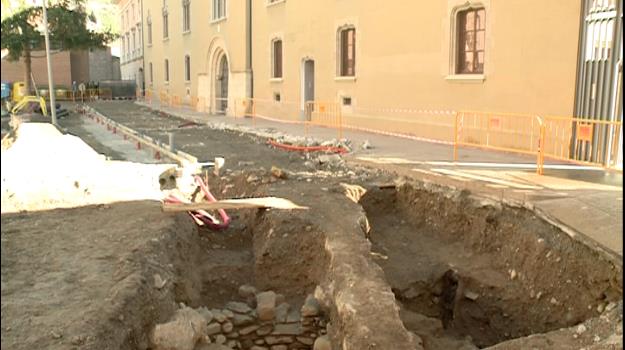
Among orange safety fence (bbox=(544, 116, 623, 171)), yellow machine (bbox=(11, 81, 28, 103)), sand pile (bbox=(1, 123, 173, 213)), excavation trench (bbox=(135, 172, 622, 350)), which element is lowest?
excavation trench (bbox=(135, 172, 622, 350))

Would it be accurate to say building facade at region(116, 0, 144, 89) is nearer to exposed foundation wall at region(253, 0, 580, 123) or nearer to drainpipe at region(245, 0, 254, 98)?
drainpipe at region(245, 0, 254, 98)

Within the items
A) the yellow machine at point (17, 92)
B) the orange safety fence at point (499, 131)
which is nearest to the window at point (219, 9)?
the orange safety fence at point (499, 131)

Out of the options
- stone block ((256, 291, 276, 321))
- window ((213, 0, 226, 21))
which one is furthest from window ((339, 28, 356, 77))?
stone block ((256, 291, 276, 321))

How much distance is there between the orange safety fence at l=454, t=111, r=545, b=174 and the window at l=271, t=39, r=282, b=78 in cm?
1123

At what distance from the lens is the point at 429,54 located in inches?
539

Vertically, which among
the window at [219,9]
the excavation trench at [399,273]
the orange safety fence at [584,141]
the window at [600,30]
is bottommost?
the excavation trench at [399,273]

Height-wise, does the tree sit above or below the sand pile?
above

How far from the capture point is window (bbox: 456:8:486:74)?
41.0ft

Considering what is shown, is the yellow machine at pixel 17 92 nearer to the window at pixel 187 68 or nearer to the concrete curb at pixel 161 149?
the concrete curb at pixel 161 149

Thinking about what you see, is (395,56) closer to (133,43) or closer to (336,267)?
(336,267)

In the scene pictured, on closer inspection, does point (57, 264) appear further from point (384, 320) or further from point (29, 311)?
point (384, 320)

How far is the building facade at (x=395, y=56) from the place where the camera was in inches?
424

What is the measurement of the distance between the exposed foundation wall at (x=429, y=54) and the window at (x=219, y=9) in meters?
6.15

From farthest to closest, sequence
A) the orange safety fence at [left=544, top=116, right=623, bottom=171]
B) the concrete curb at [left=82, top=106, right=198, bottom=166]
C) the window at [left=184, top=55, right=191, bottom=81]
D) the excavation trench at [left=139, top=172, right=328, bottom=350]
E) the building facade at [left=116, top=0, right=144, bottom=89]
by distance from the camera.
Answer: the building facade at [left=116, top=0, right=144, bottom=89] → the window at [left=184, top=55, right=191, bottom=81] → the concrete curb at [left=82, top=106, right=198, bottom=166] → the orange safety fence at [left=544, top=116, right=623, bottom=171] → the excavation trench at [left=139, top=172, right=328, bottom=350]
